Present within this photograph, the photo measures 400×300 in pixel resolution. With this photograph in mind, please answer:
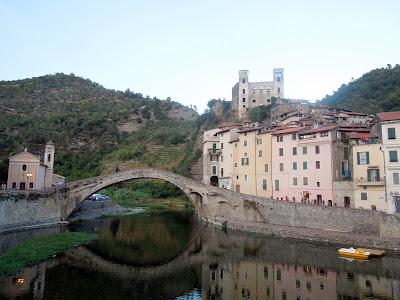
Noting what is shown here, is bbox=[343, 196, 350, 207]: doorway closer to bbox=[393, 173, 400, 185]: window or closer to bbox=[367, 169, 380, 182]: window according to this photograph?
bbox=[367, 169, 380, 182]: window

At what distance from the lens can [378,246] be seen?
26.1m

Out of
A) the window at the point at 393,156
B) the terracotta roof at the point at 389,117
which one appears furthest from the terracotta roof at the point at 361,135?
the window at the point at 393,156

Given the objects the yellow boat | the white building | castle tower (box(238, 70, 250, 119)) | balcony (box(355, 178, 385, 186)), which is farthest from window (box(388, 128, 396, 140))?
castle tower (box(238, 70, 250, 119))

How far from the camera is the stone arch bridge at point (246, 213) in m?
28.1

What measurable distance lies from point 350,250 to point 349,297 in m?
7.84

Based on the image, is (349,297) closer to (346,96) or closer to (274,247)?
(274,247)

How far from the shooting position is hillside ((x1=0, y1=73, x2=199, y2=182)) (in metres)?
79.1

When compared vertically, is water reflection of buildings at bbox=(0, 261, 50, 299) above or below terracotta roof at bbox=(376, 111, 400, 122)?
below

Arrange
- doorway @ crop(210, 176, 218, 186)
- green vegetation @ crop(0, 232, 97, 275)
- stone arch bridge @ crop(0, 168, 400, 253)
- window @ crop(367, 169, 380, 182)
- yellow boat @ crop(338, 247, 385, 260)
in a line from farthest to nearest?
doorway @ crop(210, 176, 218, 186)
window @ crop(367, 169, 380, 182)
stone arch bridge @ crop(0, 168, 400, 253)
yellow boat @ crop(338, 247, 385, 260)
green vegetation @ crop(0, 232, 97, 275)

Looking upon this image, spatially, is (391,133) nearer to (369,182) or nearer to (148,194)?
(369,182)

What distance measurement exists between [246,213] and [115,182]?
16555 millimetres

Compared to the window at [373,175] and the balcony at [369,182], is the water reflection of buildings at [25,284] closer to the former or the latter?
the balcony at [369,182]

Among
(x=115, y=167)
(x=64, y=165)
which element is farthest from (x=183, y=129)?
(x=64, y=165)

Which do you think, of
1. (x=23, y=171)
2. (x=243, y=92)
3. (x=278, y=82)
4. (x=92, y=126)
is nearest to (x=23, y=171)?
(x=23, y=171)
